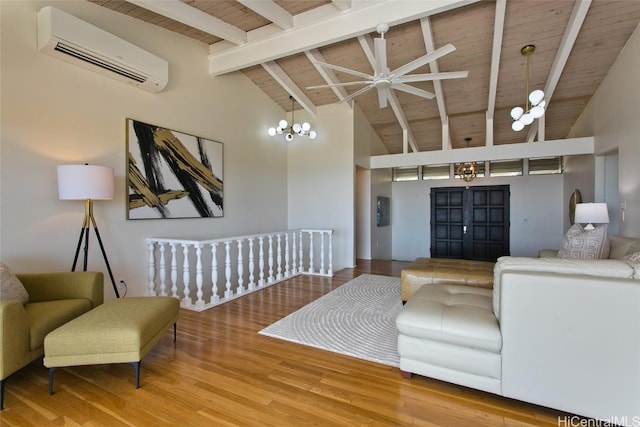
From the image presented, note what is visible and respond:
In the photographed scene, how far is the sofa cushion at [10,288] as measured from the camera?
2139mm

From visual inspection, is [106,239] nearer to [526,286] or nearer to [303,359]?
[303,359]

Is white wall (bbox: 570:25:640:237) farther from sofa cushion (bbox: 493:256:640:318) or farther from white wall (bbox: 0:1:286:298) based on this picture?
white wall (bbox: 0:1:286:298)

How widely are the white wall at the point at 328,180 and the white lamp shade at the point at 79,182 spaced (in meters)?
4.00

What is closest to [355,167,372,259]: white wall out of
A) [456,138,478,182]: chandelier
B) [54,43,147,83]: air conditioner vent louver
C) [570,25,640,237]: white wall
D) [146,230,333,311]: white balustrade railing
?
[146,230,333,311]: white balustrade railing

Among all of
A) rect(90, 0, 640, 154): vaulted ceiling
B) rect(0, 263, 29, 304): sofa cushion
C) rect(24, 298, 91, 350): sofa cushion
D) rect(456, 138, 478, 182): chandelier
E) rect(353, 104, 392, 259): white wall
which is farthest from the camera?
rect(456, 138, 478, 182): chandelier

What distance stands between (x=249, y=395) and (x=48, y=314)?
160cm

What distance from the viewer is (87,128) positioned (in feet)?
10.4

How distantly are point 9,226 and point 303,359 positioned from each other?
2847mm

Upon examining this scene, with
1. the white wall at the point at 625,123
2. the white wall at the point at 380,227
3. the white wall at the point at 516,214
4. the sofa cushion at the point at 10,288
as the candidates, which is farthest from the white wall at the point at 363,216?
the sofa cushion at the point at 10,288

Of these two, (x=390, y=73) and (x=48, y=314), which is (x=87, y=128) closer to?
(x=48, y=314)

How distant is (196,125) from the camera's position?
4398 millimetres

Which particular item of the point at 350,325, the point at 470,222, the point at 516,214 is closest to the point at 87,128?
the point at 350,325

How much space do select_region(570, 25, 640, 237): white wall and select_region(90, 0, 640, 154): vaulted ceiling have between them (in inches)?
10.3

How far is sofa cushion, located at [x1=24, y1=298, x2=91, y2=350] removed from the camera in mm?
2004
